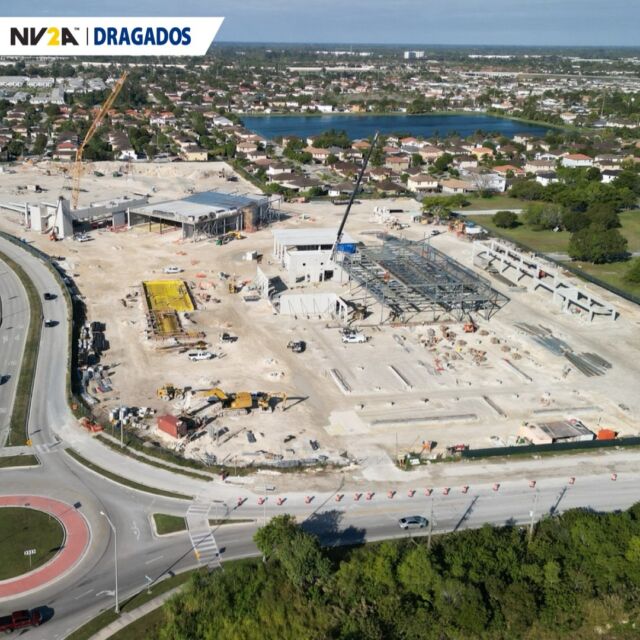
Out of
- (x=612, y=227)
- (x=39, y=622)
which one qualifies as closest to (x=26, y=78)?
(x=612, y=227)

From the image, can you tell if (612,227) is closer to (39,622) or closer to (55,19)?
(55,19)

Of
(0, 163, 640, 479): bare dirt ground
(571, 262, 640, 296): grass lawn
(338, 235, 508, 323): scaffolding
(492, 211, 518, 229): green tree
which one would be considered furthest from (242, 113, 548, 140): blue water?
(0, 163, 640, 479): bare dirt ground

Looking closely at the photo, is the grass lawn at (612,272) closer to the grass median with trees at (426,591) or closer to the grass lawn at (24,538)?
the grass median with trees at (426,591)

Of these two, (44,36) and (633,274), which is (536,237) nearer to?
(633,274)

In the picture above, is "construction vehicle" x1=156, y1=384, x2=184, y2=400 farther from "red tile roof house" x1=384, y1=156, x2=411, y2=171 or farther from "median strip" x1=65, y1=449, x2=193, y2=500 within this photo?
"red tile roof house" x1=384, y1=156, x2=411, y2=171

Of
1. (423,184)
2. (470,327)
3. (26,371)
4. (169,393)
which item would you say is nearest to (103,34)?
(169,393)

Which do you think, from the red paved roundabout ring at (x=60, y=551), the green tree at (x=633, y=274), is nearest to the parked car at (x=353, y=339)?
the red paved roundabout ring at (x=60, y=551)
